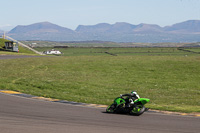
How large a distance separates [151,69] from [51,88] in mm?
14700

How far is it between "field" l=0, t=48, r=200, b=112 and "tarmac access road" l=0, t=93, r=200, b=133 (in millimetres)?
2800

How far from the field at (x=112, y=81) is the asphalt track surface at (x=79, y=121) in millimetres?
2830

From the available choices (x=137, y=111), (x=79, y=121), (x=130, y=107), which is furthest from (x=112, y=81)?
(x=79, y=121)

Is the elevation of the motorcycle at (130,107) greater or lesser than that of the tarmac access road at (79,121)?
greater

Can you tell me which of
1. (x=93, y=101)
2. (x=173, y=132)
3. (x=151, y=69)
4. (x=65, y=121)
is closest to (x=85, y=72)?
(x=151, y=69)

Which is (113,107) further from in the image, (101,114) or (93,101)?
(93,101)

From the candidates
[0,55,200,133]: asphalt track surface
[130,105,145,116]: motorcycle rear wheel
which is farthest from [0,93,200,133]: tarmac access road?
[130,105,145,116]: motorcycle rear wheel

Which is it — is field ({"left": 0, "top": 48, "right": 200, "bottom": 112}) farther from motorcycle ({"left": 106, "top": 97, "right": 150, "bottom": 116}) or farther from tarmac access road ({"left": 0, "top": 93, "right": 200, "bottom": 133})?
tarmac access road ({"left": 0, "top": 93, "right": 200, "bottom": 133})

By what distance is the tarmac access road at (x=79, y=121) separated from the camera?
12.1 meters

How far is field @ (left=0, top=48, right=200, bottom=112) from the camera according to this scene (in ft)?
72.3

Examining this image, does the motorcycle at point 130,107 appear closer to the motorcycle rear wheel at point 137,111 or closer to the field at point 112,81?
the motorcycle rear wheel at point 137,111

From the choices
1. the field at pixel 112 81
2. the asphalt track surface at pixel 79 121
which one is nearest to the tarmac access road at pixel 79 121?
the asphalt track surface at pixel 79 121

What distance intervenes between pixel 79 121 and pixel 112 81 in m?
16.3

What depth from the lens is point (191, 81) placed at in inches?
1212
